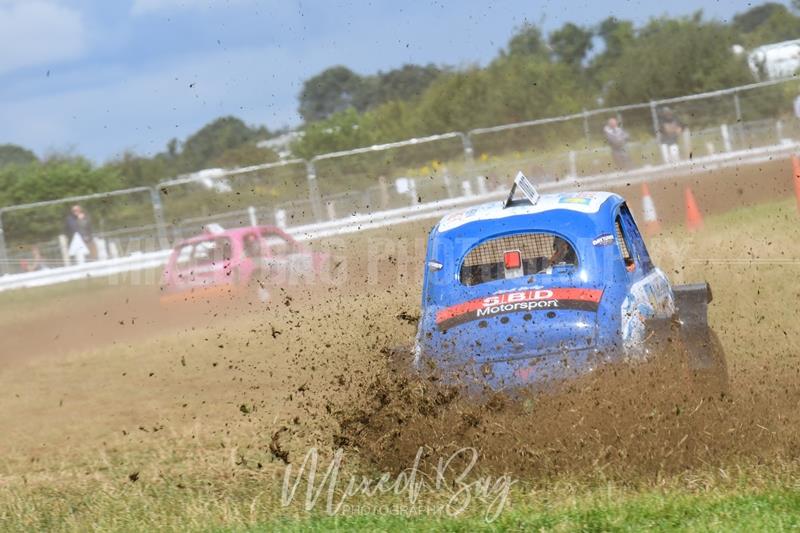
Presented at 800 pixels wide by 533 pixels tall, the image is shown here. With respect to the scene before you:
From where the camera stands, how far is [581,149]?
26391 mm

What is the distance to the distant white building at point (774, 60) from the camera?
33.0 m

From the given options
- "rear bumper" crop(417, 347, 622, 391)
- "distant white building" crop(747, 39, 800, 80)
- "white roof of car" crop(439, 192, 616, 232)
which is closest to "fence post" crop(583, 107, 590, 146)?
"distant white building" crop(747, 39, 800, 80)

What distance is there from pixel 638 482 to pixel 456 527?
4.06 feet

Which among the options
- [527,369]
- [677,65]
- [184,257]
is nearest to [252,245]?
[184,257]

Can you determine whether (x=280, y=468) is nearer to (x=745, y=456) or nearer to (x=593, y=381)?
(x=593, y=381)

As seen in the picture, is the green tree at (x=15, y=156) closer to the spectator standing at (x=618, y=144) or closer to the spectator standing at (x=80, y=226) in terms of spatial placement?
the spectator standing at (x=80, y=226)

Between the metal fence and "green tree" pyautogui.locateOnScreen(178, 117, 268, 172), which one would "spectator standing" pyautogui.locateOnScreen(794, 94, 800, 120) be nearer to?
the metal fence

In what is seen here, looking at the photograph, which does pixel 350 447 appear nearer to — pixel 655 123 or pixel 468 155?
pixel 468 155

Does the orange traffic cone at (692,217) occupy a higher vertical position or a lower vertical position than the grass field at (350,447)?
higher

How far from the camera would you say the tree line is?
30641 mm

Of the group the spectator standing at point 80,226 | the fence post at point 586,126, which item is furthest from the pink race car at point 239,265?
the fence post at point 586,126

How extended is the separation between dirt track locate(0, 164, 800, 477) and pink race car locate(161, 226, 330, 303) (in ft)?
1.12

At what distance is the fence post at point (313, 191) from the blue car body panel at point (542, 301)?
46.8 feet

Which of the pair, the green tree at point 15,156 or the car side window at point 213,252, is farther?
the green tree at point 15,156
